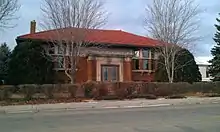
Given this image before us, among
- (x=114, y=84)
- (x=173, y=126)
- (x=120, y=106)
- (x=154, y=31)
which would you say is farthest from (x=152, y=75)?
(x=173, y=126)

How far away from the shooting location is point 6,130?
425 inches

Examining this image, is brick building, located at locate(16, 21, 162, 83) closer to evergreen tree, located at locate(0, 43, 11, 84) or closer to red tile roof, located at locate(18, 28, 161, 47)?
red tile roof, located at locate(18, 28, 161, 47)

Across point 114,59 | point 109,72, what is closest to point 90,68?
point 109,72

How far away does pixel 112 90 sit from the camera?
87.6 ft

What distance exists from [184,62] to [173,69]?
348cm

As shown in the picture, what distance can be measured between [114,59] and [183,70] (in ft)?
24.9

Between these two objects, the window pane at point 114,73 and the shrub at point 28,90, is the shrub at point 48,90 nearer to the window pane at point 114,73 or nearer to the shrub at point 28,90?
the shrub at point 28,90

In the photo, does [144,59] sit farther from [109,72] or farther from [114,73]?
[109,72]

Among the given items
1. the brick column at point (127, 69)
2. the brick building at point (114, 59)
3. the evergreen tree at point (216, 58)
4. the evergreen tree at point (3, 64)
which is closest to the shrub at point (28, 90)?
the brick building at point (114, 59)

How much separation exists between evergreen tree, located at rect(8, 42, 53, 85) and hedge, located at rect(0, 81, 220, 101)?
8183 mm

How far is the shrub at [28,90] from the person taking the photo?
923 inches

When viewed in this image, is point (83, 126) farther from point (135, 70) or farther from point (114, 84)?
point (135, 70)

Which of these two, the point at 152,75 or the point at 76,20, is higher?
the point at 76,20

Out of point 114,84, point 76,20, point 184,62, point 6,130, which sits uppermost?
point 76,20
